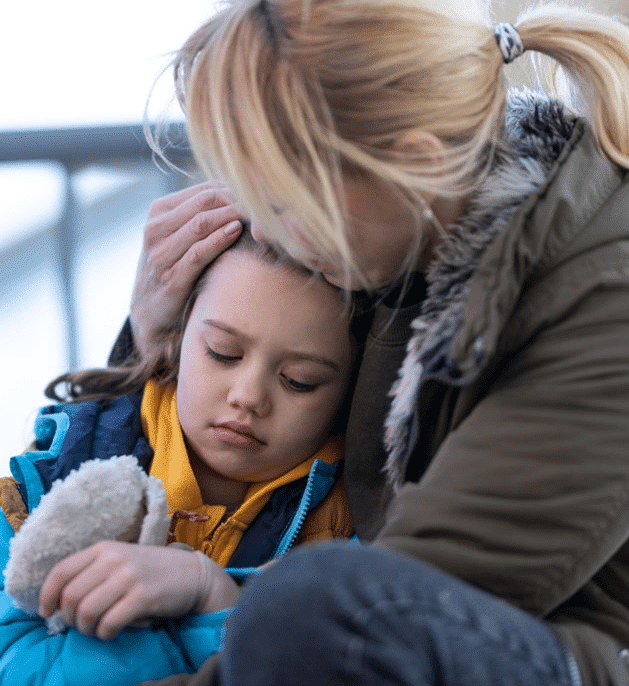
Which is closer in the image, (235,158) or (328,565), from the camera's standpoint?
(328,565)

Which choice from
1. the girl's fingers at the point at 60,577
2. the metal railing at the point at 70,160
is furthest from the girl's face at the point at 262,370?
the metal railing at the point at 70,160

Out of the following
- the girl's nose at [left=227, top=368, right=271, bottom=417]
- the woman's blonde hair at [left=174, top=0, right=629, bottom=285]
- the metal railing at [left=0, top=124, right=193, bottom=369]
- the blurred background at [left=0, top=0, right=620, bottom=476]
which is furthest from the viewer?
the blurred background at [left=0, top=0, right=620, bottom=476]

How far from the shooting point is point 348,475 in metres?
1.05

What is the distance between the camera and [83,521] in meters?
A: 0.87

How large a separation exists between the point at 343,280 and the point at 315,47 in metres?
0.27

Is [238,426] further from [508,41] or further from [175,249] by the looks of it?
[508,41]

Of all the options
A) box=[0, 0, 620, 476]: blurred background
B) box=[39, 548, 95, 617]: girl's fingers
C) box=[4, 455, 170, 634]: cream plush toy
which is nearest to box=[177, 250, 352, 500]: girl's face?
box=[4, 455, 170, 634]: cream plush toy

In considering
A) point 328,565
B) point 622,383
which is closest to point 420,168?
point 622,383

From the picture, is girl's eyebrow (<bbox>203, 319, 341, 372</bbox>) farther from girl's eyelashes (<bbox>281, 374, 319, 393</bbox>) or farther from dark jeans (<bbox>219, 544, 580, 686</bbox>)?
dark jeans (<bbox>219, 544, 580, 686</bbox>)

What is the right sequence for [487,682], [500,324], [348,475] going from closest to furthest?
[487,682]
[500,324]
[348,475]

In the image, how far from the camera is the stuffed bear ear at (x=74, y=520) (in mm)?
851

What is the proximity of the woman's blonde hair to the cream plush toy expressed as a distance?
313 mm

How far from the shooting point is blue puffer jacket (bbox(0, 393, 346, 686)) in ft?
2.73

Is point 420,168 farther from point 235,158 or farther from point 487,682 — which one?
point 487,682
